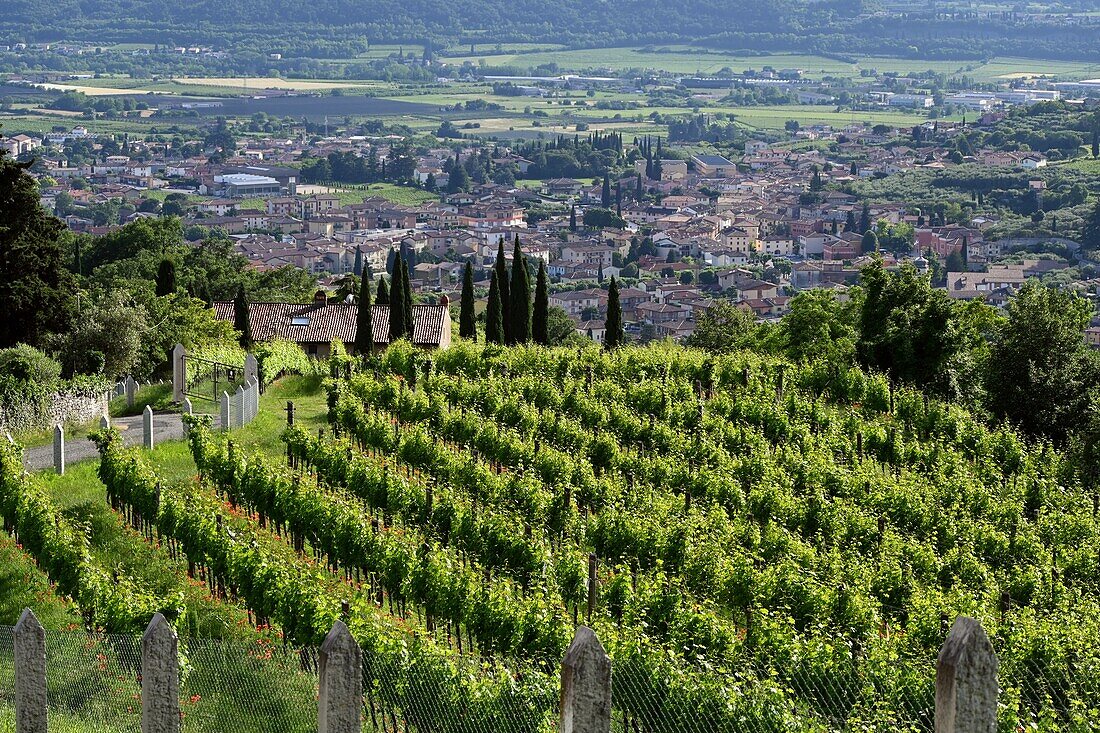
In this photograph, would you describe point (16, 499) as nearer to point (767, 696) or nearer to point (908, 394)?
point (767, 696)

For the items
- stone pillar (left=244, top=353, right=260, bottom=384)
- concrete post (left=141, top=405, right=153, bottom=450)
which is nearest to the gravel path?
concrete post (left=141, top=405, right=153, bottom=450)

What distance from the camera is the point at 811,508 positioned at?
1850 cm

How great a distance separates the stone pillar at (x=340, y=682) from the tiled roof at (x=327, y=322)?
118ft

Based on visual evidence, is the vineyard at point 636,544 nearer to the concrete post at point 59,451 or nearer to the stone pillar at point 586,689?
the concrete post at point 59,451

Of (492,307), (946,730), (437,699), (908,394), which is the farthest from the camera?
(492,307)

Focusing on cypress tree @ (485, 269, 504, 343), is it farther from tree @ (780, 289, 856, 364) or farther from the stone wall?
the stone wall

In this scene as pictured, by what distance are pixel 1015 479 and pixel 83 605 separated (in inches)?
503

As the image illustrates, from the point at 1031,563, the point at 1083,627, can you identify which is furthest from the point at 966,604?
the point at 1031,563

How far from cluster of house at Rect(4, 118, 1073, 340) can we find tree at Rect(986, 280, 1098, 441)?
253 feet

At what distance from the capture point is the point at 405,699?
10.1 m

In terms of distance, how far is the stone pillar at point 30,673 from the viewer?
308 inches

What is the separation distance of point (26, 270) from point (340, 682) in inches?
907

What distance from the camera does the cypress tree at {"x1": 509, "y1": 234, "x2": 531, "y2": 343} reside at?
3959cm

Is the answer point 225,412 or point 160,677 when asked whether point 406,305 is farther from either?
point 160,677
